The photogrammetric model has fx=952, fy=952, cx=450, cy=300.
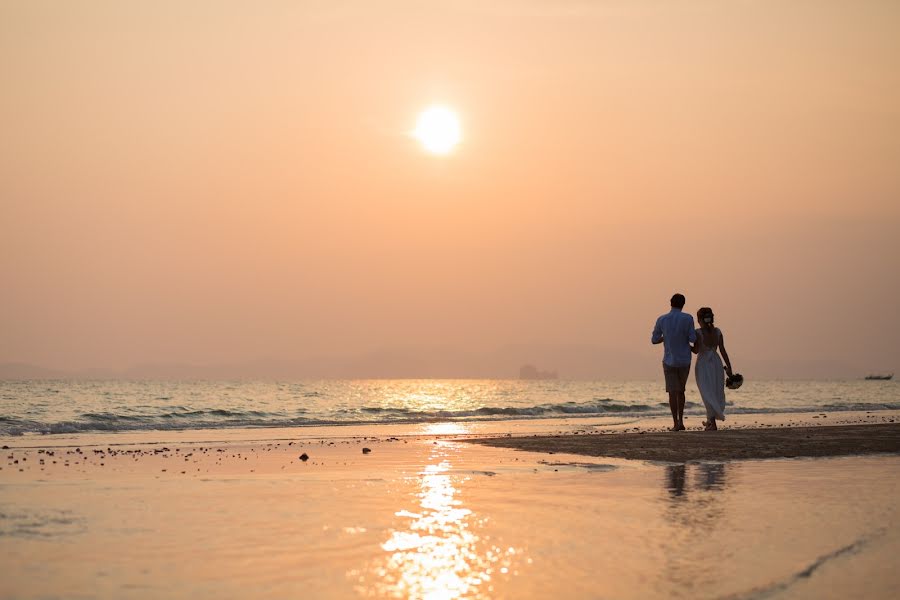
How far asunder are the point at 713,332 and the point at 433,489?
10653 millimetres

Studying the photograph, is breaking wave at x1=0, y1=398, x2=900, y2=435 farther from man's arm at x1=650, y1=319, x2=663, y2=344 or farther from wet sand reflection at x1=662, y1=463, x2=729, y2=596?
wet sand reflection at x1=662, y1=463, x2=729, y2=596

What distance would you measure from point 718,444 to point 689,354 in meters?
4.26

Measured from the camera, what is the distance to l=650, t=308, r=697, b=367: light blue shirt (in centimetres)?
1772

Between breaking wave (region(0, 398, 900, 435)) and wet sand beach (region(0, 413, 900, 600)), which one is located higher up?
wet sand beach (region(0, 413, 900, 600))

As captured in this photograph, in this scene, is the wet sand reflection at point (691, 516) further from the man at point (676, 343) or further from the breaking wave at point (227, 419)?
the breaking wave at point (227, 419)

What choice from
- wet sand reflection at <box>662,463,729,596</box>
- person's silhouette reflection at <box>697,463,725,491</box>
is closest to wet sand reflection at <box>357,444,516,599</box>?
wet sand reflection at <box>662,463,729,596</box>

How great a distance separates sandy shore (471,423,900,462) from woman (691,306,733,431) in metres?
1.23

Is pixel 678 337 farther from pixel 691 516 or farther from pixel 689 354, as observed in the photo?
pixel 691 516

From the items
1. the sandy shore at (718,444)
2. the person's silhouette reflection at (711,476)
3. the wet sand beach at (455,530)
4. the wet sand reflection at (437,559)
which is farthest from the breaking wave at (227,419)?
the wet sand reflection at (437,559)

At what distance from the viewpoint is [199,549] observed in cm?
563

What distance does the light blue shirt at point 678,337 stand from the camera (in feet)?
58.1

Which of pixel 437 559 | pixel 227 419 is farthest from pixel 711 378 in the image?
pixel 227 419

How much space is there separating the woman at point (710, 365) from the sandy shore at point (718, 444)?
1230mm

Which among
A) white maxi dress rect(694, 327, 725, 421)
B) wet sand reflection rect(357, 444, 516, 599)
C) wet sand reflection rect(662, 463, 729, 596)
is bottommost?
wet sand reflection rect(357, 444, 516, 599)
